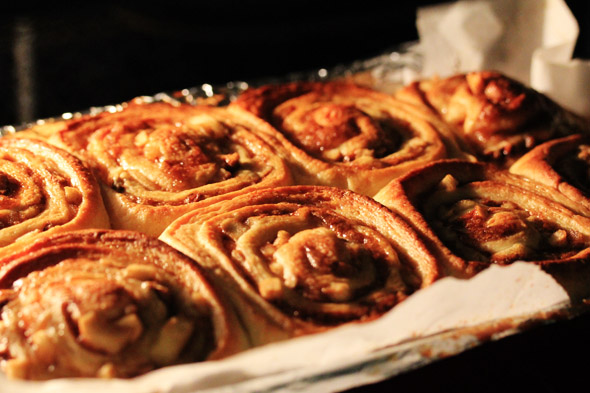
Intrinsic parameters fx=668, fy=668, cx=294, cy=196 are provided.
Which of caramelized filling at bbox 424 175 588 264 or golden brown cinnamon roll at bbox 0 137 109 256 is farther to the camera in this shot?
caramelized filling at bbox 424 175 588 264

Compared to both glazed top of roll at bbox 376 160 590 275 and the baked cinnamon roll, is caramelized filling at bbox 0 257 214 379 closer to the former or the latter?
glazed top of roll at bbox 376 160 590 275

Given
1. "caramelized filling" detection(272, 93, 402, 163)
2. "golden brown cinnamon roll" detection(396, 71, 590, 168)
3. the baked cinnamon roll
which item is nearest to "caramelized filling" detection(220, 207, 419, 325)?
"caramelized filling" detection(272, 93, 402, 163)

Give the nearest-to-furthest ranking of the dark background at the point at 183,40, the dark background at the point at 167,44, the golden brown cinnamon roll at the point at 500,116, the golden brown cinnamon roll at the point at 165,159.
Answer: the golden brown cinnamon roll at the point at 165,159 → the golden brown cinnamon roll at the point at 500,116 → the dark background at the point at 167,44 → the dark background at the point at 183,40

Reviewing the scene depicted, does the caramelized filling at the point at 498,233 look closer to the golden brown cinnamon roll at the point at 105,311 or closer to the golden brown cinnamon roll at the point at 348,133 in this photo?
the golden brown cinnamon roll at the point at 348,133

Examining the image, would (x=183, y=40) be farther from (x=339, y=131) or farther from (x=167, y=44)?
(x=339, y=131)

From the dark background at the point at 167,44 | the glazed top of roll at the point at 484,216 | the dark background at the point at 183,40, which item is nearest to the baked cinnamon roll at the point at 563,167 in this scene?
the glazed top of roll at the point at 484,216

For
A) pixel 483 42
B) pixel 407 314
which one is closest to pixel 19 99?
pixel 483 42
